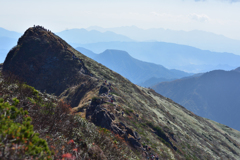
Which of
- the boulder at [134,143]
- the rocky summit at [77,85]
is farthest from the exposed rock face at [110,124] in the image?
the rocky summit at [77,85]

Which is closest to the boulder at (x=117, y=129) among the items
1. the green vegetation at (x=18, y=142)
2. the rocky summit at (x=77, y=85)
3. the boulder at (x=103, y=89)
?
the rocky summit at (x=77, y=85)

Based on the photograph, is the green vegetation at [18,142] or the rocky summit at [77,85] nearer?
the green vegetation at [18,142]

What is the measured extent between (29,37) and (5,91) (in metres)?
59.3

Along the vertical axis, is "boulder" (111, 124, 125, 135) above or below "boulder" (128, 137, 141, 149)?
above

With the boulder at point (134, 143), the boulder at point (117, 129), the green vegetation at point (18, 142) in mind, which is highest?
the boulder at point (117, 129)

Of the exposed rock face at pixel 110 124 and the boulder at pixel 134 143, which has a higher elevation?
the exposed rock face at pixel 110 124

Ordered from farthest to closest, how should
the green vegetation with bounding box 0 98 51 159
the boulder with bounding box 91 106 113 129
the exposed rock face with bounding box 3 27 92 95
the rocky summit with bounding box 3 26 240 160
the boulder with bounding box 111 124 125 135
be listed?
the exposed rock face with bounding box 3 27 92 95 → the rocky summit with bounding box 3 26 240 160 → the boulder with bounding box 91 106 113 129 → the boulder with bounding box 111 124 125 135 → the green vegetation with bounding box 0 98 51 159

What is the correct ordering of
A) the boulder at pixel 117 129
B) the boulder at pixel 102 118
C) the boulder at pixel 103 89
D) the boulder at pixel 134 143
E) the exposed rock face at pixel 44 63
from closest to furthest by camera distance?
the boulder at pixel 134 143
the boulder at pixel 117 129
the boulder at pixel 102 118
the boulder at pixel 103 89
the exposed rock face at pixel 44 63

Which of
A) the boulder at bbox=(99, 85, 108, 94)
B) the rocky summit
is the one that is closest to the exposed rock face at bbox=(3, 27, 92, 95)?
the rocky summit

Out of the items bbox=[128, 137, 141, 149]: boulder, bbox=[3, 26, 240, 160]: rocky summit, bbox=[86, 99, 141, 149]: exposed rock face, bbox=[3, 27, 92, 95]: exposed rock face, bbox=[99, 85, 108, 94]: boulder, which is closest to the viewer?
bbox=[128, 137, 141, 149]: boulder

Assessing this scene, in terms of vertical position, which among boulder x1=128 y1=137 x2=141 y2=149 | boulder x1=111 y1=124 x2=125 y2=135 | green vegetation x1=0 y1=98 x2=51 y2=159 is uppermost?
boulder x1=111 y1=124 x2=125 y2=135

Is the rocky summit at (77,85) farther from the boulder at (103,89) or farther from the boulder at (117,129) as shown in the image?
the boulder at (117,129)

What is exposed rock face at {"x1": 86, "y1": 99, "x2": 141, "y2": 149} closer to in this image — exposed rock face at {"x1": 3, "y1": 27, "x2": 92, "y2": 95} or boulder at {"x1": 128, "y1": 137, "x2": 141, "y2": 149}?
boulder at {"x1": 128, "y1": 137, "x2": 141, "y2": 149}

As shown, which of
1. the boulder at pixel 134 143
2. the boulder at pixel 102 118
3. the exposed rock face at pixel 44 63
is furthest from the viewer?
the exposed rock face at pixel 44 63
